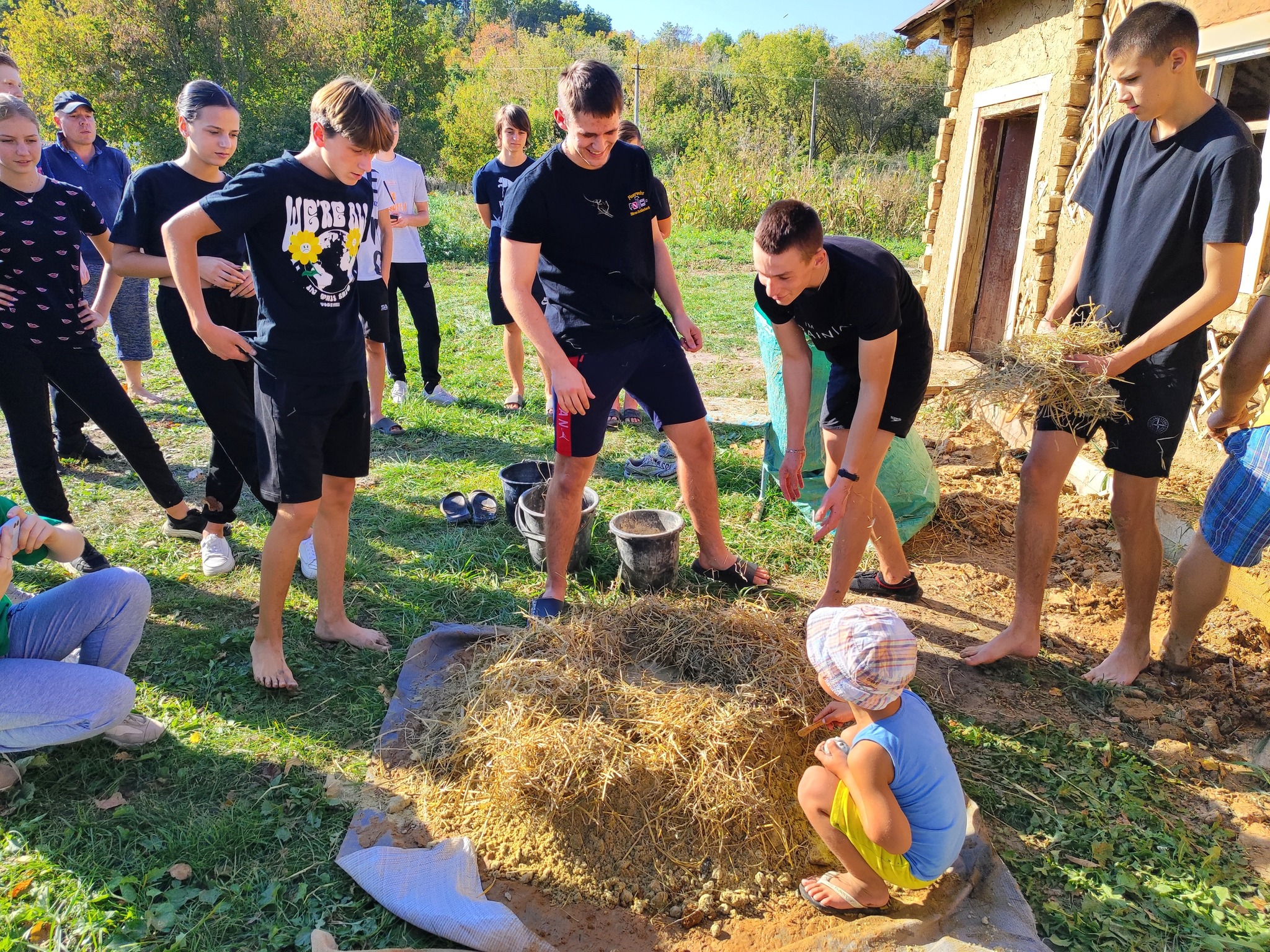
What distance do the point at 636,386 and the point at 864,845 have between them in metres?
2.08

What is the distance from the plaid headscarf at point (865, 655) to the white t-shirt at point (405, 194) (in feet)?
15.8

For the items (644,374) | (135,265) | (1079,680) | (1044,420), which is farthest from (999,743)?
(135,265)

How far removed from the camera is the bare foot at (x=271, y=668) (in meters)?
3.09

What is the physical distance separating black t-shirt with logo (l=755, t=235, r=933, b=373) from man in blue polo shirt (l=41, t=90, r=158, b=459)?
4312 mm

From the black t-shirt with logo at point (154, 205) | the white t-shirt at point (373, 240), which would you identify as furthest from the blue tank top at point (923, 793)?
the black t-shirt with logo at point (154, 205)

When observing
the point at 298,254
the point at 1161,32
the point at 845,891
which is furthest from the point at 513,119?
the point at 845,891

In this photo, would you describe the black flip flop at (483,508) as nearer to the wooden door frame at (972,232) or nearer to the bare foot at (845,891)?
the bare foot at (845,891)

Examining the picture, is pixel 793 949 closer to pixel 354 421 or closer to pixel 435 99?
pixel 354 421

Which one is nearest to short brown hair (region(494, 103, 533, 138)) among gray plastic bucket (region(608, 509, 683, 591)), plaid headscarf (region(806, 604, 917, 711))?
gray plastic bucket (region(608, 509, 683, 591))

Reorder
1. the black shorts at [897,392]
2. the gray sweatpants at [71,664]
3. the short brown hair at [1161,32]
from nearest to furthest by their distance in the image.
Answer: the gray sweatpants at [71,664]
the short brown hair at [1161,32]
the black shorts at [897,392]

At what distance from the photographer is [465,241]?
1457 centimetres

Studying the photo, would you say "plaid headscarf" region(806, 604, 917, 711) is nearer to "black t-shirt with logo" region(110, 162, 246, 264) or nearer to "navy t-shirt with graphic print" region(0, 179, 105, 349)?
"black t-shirt with logo" region(110, 162, 246, 264)

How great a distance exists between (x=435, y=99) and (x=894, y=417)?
25.2 m

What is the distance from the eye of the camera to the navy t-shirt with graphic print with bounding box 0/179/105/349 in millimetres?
3672
